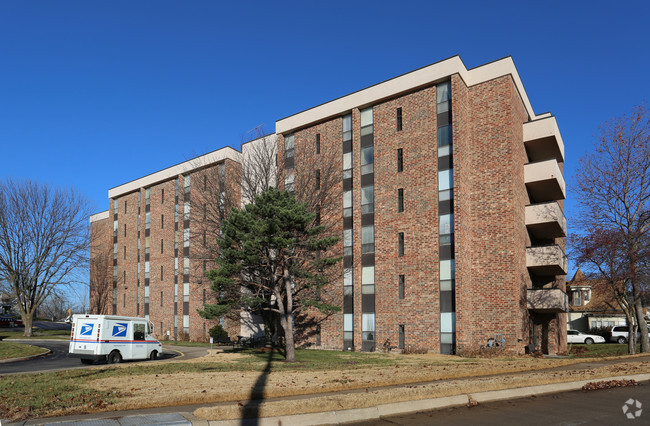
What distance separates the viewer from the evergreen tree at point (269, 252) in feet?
79.9

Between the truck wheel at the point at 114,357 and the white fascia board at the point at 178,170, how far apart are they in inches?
703

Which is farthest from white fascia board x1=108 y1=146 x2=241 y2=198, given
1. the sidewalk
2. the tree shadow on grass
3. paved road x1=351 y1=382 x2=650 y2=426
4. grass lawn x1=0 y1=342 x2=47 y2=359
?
paved road x1=351 y1=382 x2=650 y2=426

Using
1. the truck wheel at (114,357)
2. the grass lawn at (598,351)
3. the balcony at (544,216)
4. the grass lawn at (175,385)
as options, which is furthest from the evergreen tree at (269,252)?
the grass lawn at (598,351)

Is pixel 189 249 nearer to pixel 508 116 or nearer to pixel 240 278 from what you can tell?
pixel 240 278

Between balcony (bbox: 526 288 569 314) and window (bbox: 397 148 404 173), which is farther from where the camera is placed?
window (bbox: 397 148 404 173)

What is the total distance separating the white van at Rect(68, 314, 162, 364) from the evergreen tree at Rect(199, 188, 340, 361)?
3.94 metres

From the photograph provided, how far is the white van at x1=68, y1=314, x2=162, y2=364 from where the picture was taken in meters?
23.9

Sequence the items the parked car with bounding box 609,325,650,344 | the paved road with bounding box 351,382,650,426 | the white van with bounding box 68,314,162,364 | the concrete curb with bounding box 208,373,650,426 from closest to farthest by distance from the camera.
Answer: the concrete curb with bounding box 208,373,650,426
the paved road with bounding box 351,382,650,426
the white van with bounding box 68,314,162,364
the parked car with bounding box 609,325,650,344

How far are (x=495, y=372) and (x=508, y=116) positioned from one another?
16.7 metres

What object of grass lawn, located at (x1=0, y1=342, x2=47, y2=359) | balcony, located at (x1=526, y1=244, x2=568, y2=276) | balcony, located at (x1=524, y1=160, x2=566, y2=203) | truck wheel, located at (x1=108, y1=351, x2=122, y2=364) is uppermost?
balcony, located at (x1=524, y1=160, x2=566, y2=203)

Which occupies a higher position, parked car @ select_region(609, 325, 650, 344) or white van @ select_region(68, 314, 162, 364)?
white van @ select_region(68, 314, 162, 364)

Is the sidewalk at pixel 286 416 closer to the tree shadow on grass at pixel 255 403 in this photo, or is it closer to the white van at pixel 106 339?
the tree shadow on grass at pixel 255 403

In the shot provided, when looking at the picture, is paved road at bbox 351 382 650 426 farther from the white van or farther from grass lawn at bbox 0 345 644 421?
the white van

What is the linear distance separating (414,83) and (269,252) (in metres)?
13.8
